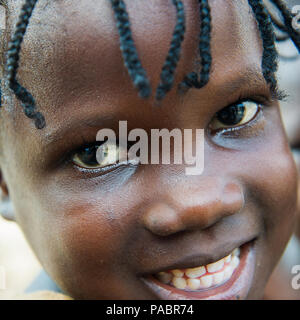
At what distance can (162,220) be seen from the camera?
1.02 metres

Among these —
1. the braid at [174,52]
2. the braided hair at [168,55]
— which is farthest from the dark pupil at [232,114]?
the braid at [174,52]

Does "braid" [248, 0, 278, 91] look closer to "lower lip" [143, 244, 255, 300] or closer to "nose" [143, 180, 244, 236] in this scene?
"nose" [143, 180, 244, 236]

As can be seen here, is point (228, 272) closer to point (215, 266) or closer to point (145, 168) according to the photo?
point (215, 266)

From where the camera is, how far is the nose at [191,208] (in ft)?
3.34

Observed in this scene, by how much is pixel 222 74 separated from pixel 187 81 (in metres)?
0.11

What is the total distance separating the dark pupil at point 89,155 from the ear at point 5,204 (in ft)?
1.45

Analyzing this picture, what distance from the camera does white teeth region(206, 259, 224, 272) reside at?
117 cm

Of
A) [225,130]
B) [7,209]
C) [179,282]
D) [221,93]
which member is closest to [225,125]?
[225,130]

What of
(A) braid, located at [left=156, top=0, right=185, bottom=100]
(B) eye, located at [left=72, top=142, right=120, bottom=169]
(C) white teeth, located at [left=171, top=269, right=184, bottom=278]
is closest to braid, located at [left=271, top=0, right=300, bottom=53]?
(A) braid, located at [left=156, top=0, right=185, bottom=100]

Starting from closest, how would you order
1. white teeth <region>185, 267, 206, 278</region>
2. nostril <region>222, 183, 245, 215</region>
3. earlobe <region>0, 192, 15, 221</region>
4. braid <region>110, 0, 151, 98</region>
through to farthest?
braid <region>110, 0, 151, 98</region> → nostril <region>222, 183, 245, 215</region> → white teeth <region>185, 267, 206, 278</region> → earlobe <region>0, 192, 15, 221</region>

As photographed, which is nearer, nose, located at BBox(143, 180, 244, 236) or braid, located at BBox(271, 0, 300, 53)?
nose, located at BBox(143, 180, 244, 236)

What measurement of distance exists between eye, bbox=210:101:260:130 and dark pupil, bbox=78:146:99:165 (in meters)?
0.32

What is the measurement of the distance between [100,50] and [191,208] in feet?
1.38
